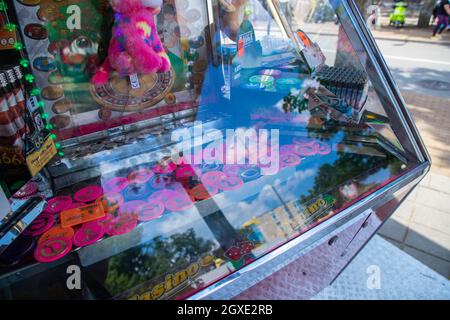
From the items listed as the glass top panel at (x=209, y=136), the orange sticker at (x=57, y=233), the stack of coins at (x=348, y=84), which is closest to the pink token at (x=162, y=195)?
the glass top panel at (x=209, y=136)

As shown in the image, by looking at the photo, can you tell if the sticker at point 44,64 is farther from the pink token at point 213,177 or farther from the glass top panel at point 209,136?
the pink token at point 213,177

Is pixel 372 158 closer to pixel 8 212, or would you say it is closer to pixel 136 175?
pixel 136 175

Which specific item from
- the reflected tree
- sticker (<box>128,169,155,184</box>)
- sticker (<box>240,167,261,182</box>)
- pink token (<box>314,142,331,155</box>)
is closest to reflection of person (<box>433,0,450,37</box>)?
pink token (<box>314,142,331,155</box>)

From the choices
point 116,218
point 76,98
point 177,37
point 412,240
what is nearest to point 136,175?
point 116,218

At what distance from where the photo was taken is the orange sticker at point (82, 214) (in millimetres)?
935

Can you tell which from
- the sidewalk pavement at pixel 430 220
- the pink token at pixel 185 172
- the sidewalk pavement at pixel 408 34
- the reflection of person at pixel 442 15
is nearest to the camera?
the pink token at pixel 185 172

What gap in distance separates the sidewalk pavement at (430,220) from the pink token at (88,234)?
1790mm

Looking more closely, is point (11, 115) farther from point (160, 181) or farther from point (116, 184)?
point (160, 181)

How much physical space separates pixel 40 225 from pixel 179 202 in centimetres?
41

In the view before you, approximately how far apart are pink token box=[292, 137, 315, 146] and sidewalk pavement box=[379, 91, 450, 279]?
110 centimetres

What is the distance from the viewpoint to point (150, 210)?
98 centimetres

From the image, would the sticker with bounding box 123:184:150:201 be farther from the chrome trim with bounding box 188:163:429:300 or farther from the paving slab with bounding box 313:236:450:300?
the paving slab with bounding box 313:236:450:300

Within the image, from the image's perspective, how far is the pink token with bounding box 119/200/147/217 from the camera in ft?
3.18

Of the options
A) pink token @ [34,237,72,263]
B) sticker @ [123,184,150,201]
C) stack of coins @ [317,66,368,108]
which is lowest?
pink token @ [34,237,72,263]
